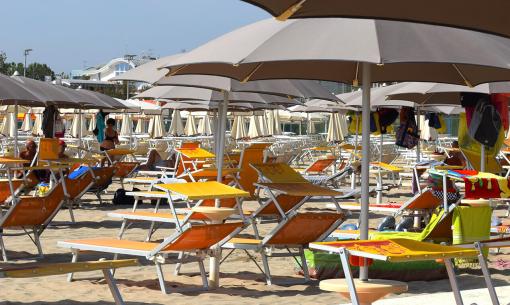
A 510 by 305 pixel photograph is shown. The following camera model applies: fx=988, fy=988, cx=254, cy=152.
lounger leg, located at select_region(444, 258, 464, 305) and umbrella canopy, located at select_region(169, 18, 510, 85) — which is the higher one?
umbrella canopy, located at select_region(169, 18, 510, 85)

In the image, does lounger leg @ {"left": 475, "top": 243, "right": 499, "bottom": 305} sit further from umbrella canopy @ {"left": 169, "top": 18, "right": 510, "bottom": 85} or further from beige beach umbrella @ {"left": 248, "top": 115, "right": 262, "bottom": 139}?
beige beach umbrella @ {"left": 248, "top": 115, "right": 262, "bottom": 139}

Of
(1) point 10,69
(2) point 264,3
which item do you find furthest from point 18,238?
(1) point 10,69

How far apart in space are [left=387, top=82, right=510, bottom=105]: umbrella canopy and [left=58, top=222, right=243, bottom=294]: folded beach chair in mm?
3478

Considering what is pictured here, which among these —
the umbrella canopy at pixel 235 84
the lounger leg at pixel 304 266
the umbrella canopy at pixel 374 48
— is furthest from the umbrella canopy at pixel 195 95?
the umbrella canopy at pixel 374 48

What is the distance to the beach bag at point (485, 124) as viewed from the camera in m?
9.75

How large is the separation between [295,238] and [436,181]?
1.40 m

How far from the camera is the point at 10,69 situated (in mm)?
90562

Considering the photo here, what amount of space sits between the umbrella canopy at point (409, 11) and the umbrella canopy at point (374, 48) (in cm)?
178

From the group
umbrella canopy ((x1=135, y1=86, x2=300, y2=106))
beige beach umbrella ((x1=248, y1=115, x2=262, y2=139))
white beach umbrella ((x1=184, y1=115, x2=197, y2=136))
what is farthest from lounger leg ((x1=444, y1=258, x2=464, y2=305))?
white beach umbrella ((x1=184, y1=115, x2=197, y2=136))

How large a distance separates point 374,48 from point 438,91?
15.2ft

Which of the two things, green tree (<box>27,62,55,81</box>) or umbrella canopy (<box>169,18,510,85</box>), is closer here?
umbrella canopy (<box>169,18,510,85</box>)

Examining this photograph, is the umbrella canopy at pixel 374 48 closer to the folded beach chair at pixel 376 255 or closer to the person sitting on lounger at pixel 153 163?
the folded beach chair at pixel 376 255

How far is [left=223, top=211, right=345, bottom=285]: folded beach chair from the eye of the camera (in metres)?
7.12

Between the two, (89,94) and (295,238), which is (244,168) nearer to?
(295,238)
